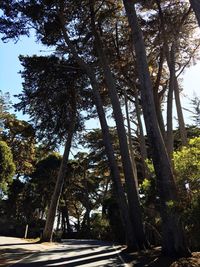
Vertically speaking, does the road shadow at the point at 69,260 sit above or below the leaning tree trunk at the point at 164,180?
below

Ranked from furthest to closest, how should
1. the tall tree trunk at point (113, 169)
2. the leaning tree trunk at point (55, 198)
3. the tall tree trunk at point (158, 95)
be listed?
the leaning tree trunk at point (55, 198) → the tall tree trunk at point (158, 95) → the tall tree trunk at point (113, 169)

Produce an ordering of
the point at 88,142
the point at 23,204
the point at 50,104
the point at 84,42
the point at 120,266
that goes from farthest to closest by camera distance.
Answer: the point at 23,204, the point at 88,142, the point at 50,104, the point at 84,42, the point at 120,266

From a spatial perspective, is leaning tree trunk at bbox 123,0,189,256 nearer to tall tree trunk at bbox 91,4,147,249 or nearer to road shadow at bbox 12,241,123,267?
road shadow at bbox 12,241,123,267

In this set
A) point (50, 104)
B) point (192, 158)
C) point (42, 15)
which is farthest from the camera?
point (50, 104)

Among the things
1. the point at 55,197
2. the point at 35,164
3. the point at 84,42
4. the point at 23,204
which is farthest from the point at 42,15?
the point at 23,204

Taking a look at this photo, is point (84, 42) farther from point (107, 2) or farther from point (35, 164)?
point (35, 164)

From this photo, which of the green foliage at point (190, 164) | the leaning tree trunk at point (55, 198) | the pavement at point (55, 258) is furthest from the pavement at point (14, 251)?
the green foliage at point (190, 164)

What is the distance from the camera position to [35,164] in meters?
52.1

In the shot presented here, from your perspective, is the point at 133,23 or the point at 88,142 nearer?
the point at 133,23

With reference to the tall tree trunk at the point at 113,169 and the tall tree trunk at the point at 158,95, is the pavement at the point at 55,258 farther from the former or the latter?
the tall tree trunk at the point at 158,95

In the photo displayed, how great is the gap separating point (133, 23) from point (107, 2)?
7.52 metres

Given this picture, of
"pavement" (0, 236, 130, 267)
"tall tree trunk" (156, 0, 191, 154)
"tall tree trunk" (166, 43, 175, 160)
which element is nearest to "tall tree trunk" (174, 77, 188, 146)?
"tall tree trunk" (156, 0, 191, 154)

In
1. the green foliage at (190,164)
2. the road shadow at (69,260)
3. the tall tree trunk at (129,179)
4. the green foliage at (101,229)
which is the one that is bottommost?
the road shadow at (69,260)

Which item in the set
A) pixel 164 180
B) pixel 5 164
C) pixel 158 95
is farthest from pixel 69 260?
pixel 5 164
